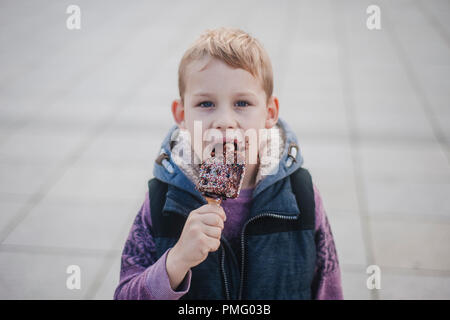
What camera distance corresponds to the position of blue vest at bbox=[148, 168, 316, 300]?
1.59 metres

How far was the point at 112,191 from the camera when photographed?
366 centimetres

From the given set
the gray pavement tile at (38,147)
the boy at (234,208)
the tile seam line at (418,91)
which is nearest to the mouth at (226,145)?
the boy at (234,208)

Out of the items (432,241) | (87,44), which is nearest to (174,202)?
(432,241)

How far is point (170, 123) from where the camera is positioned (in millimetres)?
4621

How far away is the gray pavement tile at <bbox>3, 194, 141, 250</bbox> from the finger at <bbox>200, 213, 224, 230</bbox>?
6.12ft

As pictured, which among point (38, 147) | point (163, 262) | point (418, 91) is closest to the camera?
point (163, 262)

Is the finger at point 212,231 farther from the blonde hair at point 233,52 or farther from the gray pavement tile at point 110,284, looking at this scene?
the gray pavement tile at point 110,284

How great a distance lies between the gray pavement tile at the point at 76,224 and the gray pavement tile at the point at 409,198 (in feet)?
5.75

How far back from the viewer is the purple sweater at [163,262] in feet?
4.84

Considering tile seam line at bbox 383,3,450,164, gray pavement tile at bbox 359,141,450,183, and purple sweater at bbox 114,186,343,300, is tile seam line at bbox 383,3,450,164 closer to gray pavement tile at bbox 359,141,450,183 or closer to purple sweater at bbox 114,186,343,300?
gray pavement tile at bbox 359,141,450,183

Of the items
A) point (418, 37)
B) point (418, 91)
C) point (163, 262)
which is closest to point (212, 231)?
point (163, 262)

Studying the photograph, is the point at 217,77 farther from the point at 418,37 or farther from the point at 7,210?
the point at 418,37

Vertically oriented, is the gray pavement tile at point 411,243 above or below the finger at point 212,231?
below

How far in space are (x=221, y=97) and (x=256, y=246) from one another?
1.68 feet
